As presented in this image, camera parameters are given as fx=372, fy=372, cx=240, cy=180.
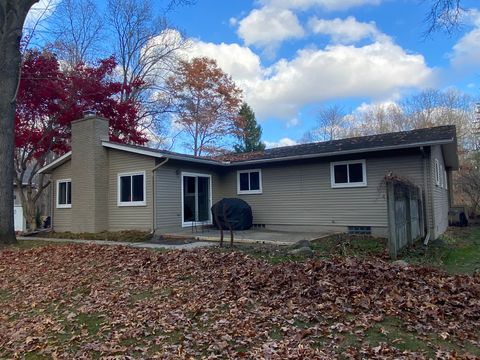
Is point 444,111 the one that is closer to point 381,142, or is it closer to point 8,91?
point 381,142

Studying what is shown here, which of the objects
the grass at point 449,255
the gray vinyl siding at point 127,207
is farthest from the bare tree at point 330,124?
the gray vinyl siding at point 127,207

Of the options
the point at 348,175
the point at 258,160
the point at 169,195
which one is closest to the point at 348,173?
the point at 348,175

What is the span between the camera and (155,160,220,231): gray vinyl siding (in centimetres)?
1284

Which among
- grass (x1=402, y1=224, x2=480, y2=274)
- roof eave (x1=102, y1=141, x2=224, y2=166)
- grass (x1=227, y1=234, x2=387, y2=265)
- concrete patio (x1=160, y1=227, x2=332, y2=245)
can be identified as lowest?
grass (x1=402, y1=224, x2=480, y2=274)

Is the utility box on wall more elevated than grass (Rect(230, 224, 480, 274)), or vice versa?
the utility box on wall

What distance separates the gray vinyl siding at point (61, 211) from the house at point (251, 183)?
0.14 ft

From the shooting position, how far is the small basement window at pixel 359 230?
1233 cm

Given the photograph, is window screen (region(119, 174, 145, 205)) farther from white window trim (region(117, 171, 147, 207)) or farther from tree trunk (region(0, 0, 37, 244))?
tree trunk (region(0, 0, 37, 244))

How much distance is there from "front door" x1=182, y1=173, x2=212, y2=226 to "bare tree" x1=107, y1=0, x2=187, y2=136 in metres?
12.3

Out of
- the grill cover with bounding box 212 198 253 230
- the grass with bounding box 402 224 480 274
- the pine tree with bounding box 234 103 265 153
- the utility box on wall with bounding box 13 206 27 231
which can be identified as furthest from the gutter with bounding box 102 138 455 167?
the pine tree with bounding box 234 103 265 153

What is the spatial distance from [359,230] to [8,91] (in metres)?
12.3

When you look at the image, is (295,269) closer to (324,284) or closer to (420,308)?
(324,284)

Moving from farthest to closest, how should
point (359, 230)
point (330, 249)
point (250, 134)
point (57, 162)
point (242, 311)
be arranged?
point (250, 134) < point (57, 162) < point (359, 230) < point (330, 249) < point (242, 311)

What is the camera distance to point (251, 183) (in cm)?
1512
